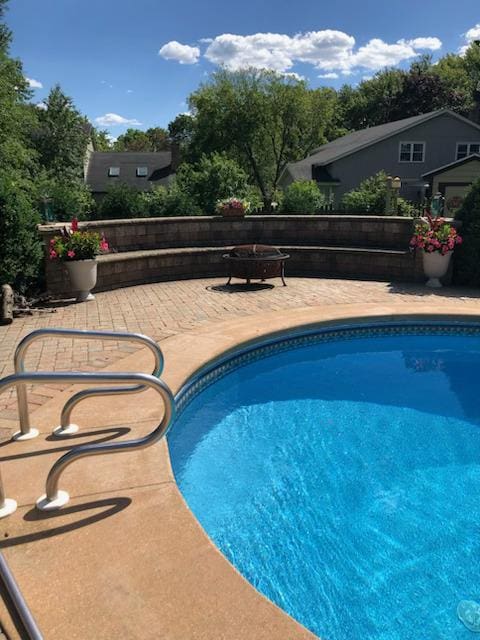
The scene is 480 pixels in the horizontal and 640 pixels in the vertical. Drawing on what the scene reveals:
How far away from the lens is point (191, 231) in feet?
41.2

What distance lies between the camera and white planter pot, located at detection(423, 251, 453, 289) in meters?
10.4

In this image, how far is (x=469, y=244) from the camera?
1037cm

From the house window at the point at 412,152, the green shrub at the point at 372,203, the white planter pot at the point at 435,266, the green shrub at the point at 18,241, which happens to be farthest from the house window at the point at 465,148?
the green shrub at the point at 18,241

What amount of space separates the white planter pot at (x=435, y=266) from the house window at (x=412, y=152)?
23000 mm

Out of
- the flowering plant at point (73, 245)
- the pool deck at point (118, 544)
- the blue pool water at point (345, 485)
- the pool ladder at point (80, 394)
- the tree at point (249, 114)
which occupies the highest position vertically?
the tree at point (249, 114)

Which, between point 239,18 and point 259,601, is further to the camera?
point 239,18

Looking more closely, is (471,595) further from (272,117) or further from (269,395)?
(272,117)

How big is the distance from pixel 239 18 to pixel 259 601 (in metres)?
36.4

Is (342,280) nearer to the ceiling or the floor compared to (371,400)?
nearer to the ceiling

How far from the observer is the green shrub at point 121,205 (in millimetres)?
13086

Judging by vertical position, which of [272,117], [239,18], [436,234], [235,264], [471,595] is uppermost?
[239,18]

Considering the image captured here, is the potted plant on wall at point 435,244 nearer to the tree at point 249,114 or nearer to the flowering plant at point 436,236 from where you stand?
the flowering plant at point 436,236

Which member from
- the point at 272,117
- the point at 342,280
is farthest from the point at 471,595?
the point at 272,117

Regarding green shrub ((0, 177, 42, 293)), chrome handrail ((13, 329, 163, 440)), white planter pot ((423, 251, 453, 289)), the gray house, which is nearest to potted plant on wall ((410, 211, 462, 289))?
white planter pot ((423, 251, 453, 289))
